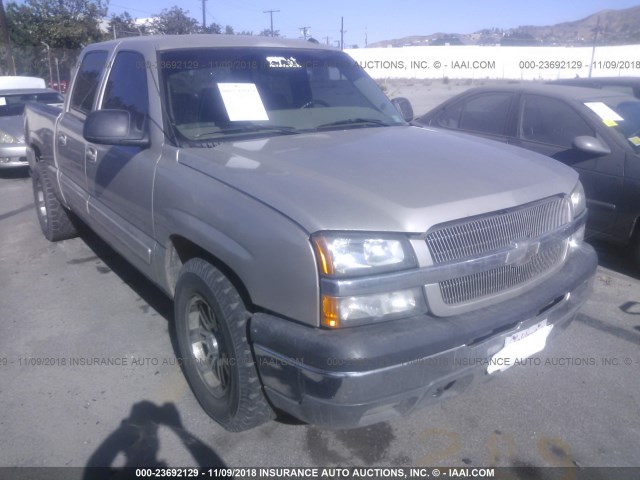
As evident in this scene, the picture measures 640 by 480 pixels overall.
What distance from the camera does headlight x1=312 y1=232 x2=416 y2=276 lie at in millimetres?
2129

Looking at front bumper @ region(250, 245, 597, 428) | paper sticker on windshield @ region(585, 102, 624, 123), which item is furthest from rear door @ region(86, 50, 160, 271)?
paper sticker on windshield @ region(585, 102, 624, 123)

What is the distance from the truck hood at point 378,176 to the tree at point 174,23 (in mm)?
22446

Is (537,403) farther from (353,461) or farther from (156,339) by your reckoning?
(156,339)

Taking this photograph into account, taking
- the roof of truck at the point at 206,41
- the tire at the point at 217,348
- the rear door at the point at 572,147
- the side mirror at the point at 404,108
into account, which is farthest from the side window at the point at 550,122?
the tire at the point at 217,348

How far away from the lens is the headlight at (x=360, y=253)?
83.8 inches

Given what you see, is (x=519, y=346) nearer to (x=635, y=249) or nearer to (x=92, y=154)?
(x=635, y=249)

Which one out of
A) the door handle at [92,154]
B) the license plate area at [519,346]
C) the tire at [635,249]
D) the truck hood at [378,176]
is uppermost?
the truck hood at [378,176]

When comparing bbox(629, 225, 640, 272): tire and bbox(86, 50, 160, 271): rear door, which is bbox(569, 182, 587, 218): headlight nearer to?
bbox(629, 225, 640, 272): tire

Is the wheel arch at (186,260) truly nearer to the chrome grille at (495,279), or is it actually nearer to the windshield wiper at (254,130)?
the windshield wiper at (254,130)

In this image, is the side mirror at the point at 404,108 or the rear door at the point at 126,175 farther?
the side mirror at the point at 404,108

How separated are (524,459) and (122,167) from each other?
2.81m

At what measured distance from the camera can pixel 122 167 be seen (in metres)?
3.50

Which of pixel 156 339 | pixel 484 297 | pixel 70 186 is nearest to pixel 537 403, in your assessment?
pixel 484 297

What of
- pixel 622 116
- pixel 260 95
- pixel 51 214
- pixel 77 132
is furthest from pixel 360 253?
pixel 51 214
